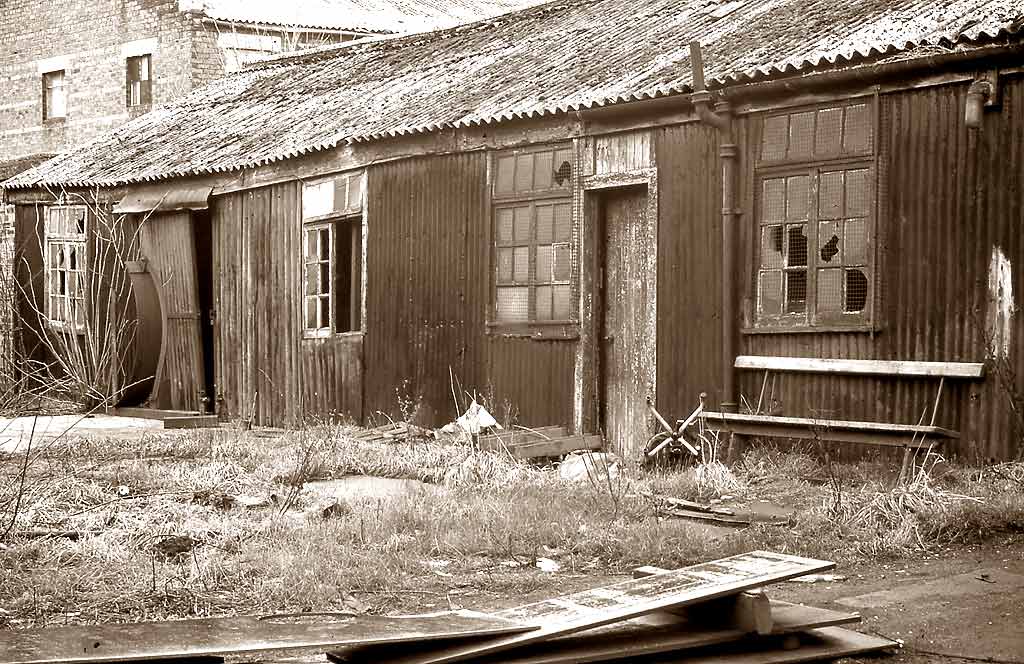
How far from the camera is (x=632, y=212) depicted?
11391mm

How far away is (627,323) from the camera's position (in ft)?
37.4

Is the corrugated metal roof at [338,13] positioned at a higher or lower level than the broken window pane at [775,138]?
higher

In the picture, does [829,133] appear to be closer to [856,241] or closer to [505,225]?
[856,241]

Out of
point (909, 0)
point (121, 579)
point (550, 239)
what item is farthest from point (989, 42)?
point (121, 579)

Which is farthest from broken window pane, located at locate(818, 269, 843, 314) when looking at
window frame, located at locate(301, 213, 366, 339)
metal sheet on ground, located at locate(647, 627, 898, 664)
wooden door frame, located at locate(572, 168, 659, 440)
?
window frame, located at locate(301, 213, 366, 339)

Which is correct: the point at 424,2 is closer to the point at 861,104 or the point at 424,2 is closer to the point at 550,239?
the point at 550,239

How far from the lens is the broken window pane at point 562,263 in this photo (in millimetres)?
11664

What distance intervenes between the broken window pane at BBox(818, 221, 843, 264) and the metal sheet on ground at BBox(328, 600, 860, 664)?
461 cm

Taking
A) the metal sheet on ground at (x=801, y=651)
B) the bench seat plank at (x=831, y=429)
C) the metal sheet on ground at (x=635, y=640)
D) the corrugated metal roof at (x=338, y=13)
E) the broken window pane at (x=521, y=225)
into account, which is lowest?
the metal sheet on ground at (x=801, y=651)

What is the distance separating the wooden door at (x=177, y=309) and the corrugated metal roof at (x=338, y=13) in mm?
10491

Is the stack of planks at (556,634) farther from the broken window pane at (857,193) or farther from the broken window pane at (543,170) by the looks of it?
the broken window pane at (543,170)

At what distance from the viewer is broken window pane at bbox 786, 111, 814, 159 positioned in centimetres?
991

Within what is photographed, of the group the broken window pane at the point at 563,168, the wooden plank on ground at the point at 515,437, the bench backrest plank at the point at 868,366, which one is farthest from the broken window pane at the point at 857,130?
the wooden plank on ground at the point at 515,437

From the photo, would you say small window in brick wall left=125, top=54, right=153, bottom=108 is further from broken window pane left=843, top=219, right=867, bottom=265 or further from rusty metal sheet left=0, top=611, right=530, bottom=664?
rusty metal sheet left=0, top=611, right=530, bottom=664
